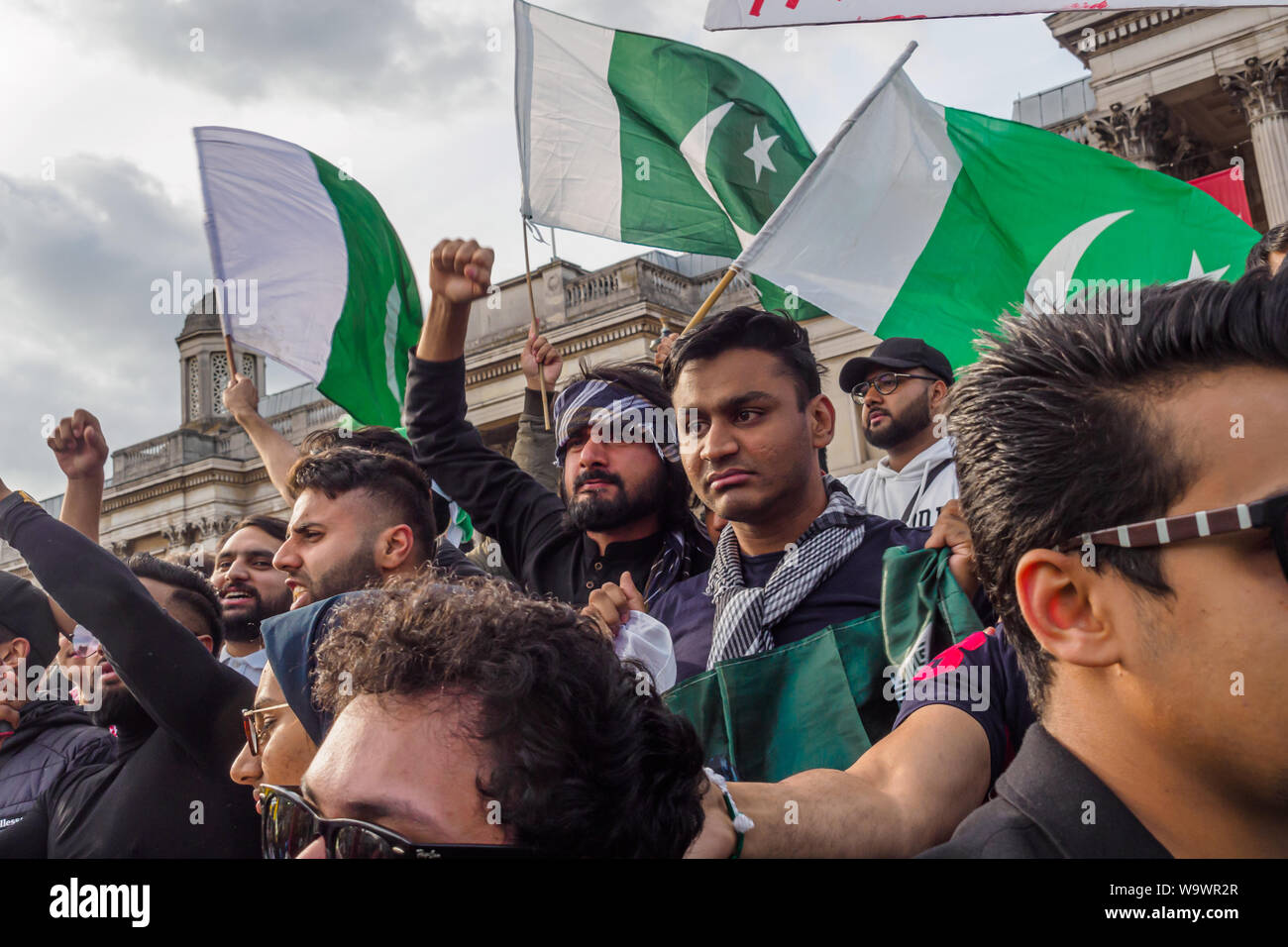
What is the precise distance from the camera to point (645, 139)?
575 centimetres

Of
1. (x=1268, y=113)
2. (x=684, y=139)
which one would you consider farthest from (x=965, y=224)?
(x=1268, y=113)

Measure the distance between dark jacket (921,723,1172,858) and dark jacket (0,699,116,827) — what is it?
302 centimetres

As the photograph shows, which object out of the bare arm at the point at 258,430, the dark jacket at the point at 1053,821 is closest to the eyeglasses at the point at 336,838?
the dark jacket at the point at 1053,821

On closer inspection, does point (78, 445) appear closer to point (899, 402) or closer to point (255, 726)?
point (255, 726)

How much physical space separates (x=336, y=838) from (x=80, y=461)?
317cm

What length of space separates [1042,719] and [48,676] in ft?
12.6

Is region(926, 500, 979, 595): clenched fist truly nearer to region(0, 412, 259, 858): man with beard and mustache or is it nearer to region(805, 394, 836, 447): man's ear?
region(805, 394, 836, 447): man's ear

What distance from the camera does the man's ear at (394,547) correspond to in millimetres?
3445

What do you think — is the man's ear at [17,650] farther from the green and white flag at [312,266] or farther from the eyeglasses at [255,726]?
the eyeglasses at [255,726]

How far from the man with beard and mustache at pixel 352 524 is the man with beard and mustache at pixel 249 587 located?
1298 mm

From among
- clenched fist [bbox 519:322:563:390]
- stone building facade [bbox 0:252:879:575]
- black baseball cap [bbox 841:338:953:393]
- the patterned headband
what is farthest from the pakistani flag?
stone building facade [bbox 0:252:879:575]

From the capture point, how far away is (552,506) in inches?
170

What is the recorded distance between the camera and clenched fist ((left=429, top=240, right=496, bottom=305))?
3939mm
